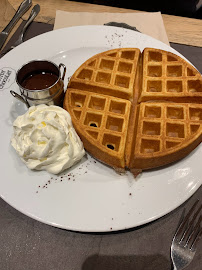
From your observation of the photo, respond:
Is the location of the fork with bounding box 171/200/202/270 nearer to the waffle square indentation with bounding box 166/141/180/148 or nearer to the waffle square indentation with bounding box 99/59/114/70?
the waffle square indentation with bounding box 166/141/180/148

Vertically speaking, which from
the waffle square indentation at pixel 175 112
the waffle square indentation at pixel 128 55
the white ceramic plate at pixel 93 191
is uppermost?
the waffle square indentation at pixel 128 55

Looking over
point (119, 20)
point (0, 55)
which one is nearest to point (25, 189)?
point (0, 55)

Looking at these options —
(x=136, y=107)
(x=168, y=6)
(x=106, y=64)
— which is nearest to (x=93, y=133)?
(x=136, y=107)

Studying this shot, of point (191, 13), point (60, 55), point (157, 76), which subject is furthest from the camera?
point (191, 13)

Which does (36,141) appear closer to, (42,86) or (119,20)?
(42,86)

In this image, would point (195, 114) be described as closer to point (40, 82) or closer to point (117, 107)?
point (117, 107)

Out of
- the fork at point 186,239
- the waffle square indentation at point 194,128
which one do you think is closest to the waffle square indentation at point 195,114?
the waffle square indentation at point 194,128

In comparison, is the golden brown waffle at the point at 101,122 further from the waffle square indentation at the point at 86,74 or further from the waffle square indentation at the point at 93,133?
the waffle square indentation at the point at 86,74

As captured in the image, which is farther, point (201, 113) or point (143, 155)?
point (201, 113)
